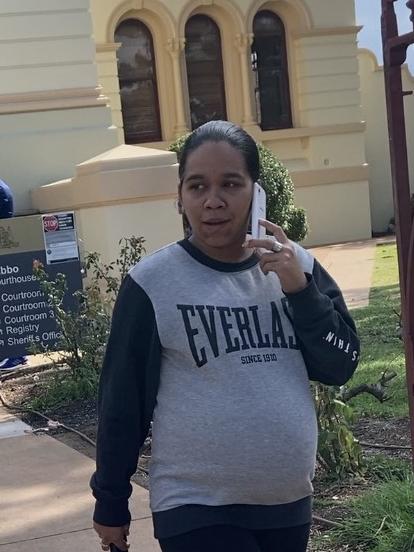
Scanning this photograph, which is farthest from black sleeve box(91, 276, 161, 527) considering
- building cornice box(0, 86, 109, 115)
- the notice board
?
building cornice box(0, 86, 109, 115)

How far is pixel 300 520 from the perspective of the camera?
2564mm

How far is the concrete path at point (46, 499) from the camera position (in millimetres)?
4668

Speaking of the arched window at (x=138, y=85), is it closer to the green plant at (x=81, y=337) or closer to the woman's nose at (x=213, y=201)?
the green plant at (x=81, y=337)

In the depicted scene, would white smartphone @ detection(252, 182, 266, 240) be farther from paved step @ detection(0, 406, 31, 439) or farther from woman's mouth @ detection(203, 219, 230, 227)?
paved step @ detection(0, 406, 31, 439)

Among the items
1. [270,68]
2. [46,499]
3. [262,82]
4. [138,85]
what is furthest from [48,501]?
[270,68]

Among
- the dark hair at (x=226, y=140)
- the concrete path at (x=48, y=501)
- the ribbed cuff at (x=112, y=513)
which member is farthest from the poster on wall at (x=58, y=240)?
the ribbed cuff at (x=112, y=513)

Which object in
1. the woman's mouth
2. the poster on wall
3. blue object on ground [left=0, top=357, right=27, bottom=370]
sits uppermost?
the woman's mouth

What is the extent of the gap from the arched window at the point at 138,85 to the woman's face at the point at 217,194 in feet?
54.2

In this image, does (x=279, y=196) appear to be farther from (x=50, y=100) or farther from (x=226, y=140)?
(x=226, y=140)

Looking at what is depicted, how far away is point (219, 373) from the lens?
2.45 metres

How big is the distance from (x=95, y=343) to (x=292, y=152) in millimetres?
13037

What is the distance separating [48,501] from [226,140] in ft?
10.6

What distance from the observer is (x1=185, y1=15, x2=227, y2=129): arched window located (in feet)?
64.0

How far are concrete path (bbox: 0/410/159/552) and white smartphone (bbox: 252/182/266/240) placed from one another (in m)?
2.36
